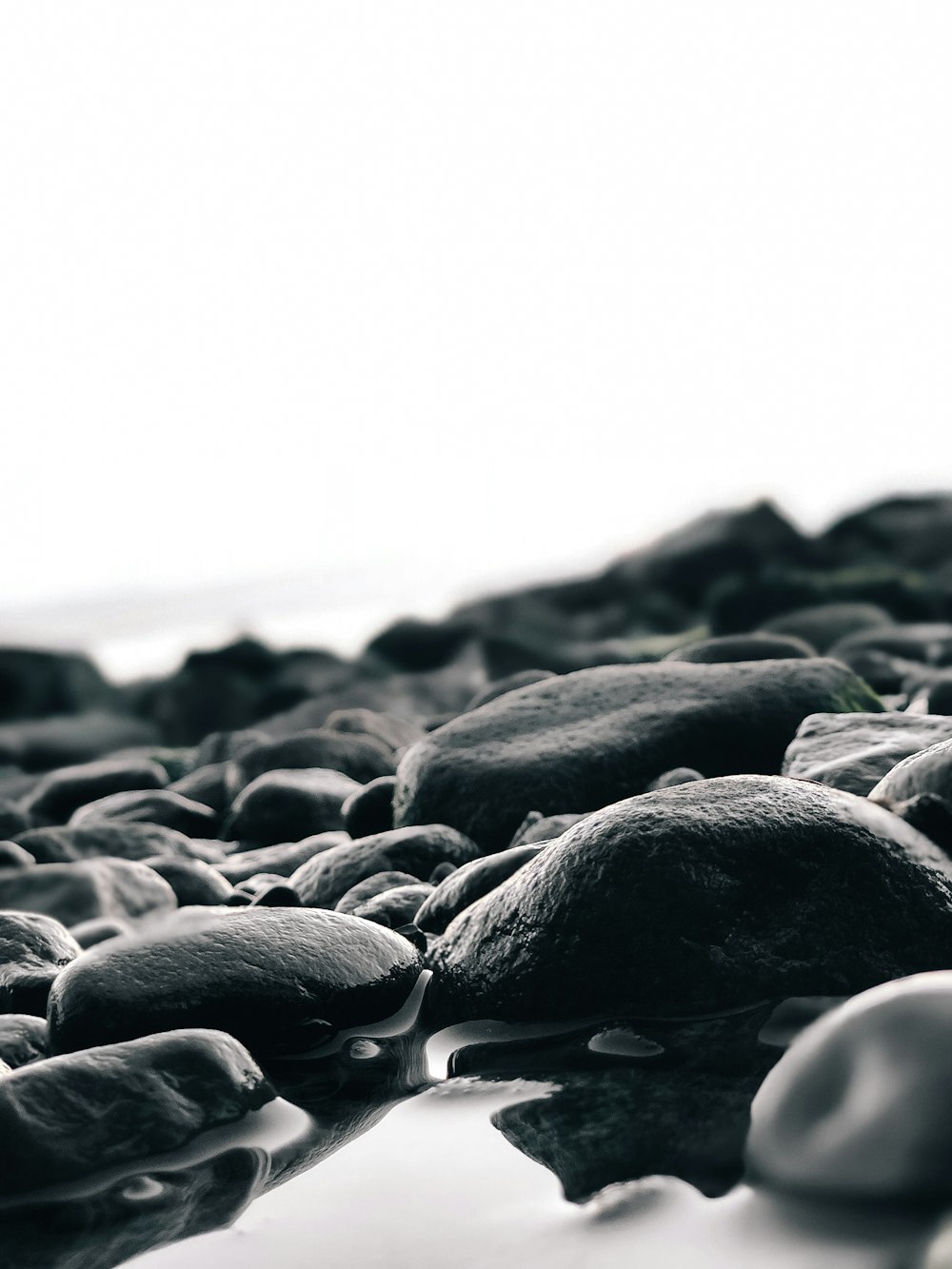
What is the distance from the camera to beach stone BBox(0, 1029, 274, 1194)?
1.64 m

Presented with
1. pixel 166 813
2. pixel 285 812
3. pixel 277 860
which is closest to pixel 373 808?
pixel 277 860

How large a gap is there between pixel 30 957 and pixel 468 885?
3.30 feet

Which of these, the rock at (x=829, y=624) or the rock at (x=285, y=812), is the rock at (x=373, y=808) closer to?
the rock at (x=285, y=812)

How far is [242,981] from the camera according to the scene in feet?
7.04

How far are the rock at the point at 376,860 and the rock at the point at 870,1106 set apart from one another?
176cm

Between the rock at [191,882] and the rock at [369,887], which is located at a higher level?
the rock at [369,887]

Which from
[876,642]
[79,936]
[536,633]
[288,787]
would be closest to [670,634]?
[536,633]

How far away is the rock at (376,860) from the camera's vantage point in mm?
3100

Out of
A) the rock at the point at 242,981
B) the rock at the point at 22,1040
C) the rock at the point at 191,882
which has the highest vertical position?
the rock at the point at 242,981

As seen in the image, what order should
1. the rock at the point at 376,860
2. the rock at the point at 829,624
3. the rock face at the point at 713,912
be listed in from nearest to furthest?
the rock face at the point at 713,912
the rock at the point at 376,860
the rock at the point at 829,624

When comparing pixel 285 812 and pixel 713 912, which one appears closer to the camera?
pixel 713 912

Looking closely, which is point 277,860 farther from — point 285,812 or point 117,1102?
point 117,1102

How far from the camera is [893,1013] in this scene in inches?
54.6

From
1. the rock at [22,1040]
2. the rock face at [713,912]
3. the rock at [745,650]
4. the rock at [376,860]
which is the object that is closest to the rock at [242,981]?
the rock at [22,1040]
